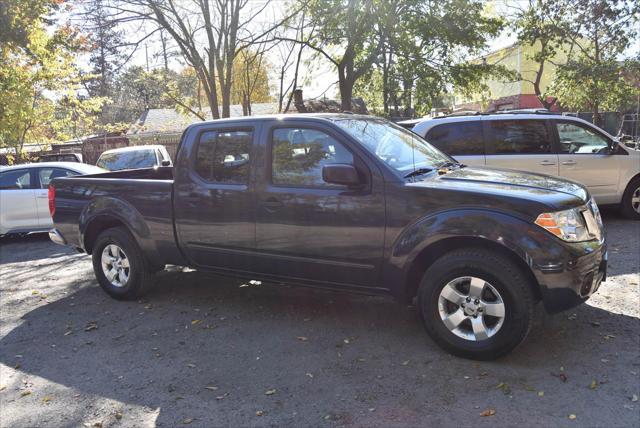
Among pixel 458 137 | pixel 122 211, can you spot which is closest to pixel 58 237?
pixel 122 211

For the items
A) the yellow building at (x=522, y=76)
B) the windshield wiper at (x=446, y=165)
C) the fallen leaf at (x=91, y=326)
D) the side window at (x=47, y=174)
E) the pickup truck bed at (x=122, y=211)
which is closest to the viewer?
the windshield wiper at (x=446, y=165)

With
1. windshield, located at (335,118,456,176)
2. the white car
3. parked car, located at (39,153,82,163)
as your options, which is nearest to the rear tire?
windshield, located at (335,118,456,176)

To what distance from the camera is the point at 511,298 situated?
3621 millimetres

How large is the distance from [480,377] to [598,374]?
79cm

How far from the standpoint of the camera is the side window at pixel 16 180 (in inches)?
371

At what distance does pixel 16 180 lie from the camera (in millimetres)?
9484

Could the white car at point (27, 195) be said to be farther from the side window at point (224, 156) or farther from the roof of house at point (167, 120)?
the roof of house at point (167, 120)

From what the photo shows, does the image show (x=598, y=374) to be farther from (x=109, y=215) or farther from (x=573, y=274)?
(x=109, y=215)

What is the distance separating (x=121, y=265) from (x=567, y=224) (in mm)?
4374

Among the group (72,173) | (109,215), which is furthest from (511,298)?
(72,173)

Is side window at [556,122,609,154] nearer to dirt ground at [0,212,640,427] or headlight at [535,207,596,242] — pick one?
dirt ground at [0,212,640,427]

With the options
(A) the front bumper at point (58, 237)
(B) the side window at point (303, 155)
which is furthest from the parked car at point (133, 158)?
(B) the side window at point (303, 155)

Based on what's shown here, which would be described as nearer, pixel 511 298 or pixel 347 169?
pixel 511 298

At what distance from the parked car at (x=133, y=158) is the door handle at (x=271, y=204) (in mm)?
7870
